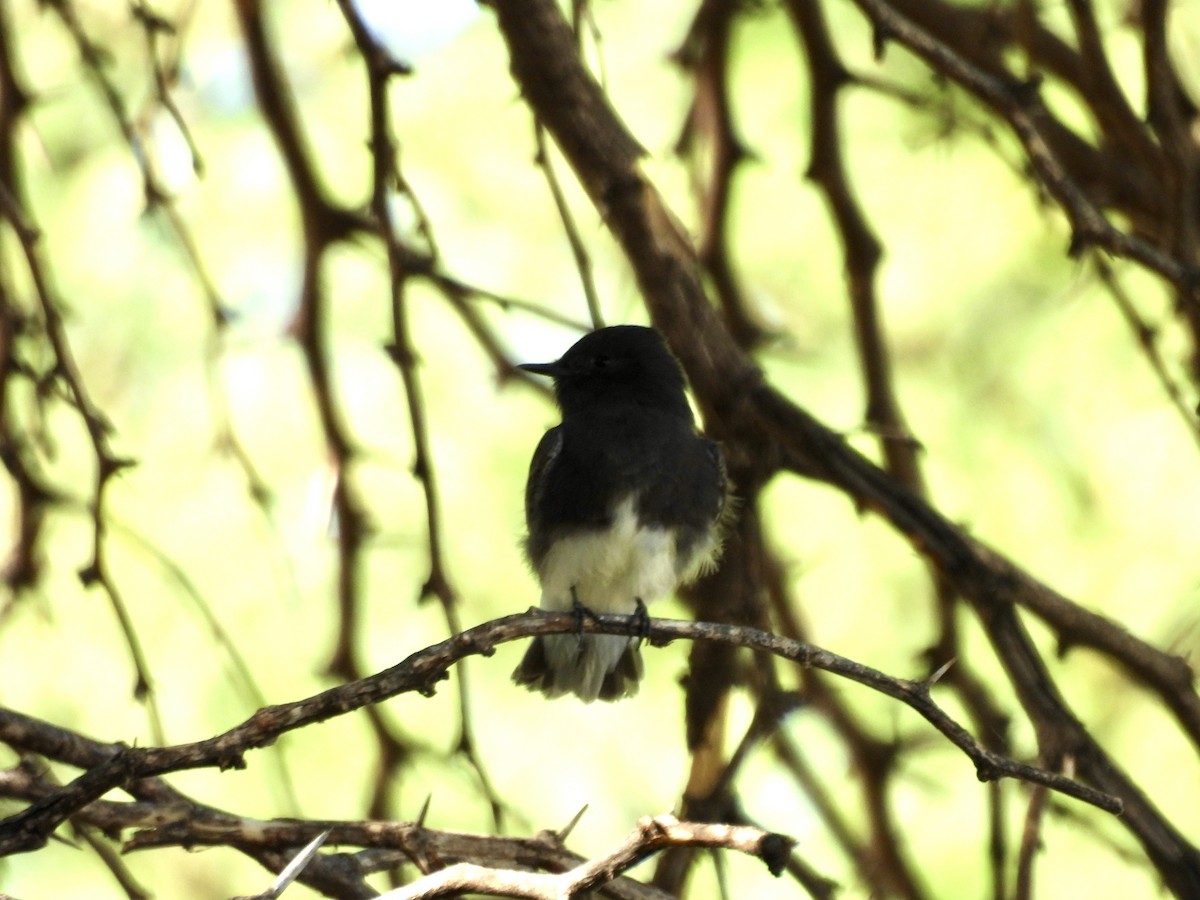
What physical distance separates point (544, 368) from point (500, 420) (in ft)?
4.77

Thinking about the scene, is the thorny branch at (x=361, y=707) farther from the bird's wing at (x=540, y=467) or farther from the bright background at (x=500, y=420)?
the bright background at (x=500, y=420)

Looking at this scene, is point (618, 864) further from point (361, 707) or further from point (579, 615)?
point (579, 615)

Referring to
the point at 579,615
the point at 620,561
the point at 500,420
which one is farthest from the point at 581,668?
the point at 500,420

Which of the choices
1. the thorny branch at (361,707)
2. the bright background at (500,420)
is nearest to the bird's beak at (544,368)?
the bright background at (500,420)

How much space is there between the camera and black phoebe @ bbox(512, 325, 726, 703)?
4.62 m

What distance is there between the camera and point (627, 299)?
17.8 feet

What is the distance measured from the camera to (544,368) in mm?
4922

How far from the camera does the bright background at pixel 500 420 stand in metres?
5.95

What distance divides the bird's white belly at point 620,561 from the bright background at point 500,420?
46.8 inches

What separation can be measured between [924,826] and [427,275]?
2.79m

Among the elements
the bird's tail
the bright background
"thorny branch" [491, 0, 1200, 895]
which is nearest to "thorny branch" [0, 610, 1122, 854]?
"thorny branch" [491, 0, 1200, 895]

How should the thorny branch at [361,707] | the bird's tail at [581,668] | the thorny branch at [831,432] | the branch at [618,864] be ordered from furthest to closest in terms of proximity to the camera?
the bird's tail at [581,668] < the thorny branch at [831,432] < the thorny branch at [361,707] < the branch at [618,864]

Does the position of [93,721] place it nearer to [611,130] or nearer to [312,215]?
[312,215]

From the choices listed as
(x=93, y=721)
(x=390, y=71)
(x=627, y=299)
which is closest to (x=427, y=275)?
(x=390, y=71)
